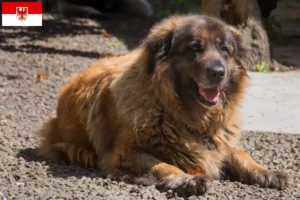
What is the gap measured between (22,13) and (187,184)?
31.2 ft

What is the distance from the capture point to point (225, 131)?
233 inches

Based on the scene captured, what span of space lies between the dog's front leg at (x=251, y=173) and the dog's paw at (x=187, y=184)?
2.10 ft

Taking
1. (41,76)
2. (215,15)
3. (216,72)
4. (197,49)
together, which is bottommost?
(41,76)

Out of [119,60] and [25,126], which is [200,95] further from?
[25,126]

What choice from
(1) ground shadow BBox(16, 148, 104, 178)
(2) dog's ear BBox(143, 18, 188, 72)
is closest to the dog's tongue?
(2) dog's ear BBox(143, 18, 188, 72)

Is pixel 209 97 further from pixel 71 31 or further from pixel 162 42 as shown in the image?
pixel 71 31

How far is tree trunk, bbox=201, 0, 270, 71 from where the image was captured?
10.6 metres

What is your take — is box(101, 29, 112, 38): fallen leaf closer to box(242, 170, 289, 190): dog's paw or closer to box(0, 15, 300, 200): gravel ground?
box(0, 15, 300, 200): gravel ground

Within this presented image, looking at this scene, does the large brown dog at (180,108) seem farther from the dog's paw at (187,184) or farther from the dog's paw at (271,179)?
the dog's paw at (187,184)

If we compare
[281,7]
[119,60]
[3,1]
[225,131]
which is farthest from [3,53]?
[281,7]

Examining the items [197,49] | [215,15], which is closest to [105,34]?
[215,15]

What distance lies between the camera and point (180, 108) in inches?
223

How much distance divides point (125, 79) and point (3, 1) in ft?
30.6

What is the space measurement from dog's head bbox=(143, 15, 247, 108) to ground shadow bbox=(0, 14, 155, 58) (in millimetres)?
5924
